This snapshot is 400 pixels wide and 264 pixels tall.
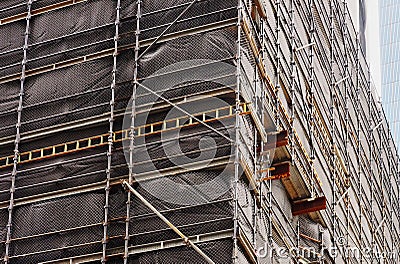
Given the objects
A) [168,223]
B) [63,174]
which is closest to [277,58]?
[63,174]

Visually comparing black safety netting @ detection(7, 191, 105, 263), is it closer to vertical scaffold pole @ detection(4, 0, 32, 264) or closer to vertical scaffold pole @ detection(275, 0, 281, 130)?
vertical scaffold pole @ detection(4, 0, 32, 264)

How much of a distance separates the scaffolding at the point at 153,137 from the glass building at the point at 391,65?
63.0 m

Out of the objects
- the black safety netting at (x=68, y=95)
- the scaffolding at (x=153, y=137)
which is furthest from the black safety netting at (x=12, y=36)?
the black safety netting at (x=68, y=95)

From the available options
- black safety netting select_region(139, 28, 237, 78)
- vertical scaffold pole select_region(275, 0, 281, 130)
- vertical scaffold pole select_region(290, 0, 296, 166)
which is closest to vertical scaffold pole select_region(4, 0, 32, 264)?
black safety netting select_region(139, 28, 237, 78)

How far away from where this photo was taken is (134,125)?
18.2 meters

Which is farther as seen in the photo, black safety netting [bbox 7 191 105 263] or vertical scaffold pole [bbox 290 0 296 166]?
vertical scaffold pole [bbox 290 0 296 166]

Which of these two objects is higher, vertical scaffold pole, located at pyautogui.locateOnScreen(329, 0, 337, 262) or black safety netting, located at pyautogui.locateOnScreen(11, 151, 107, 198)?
vertical scaffold pole, located at pyautogui.locateOnScreen(329, 0, 337, 262)

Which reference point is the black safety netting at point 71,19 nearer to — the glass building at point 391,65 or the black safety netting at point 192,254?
the black safety netting at point 192,254

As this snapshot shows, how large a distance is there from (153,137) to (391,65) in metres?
68.8

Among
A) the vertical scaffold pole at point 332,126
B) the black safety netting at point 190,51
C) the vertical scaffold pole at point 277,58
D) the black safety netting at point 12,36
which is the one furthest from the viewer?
the vertical scaffold pole at point 332,126

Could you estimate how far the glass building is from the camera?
84.1 meters

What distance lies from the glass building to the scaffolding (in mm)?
63012

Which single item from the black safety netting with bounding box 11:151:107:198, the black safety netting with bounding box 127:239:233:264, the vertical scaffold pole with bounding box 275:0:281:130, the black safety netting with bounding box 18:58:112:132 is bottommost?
the black safety netting with bounding box 127:239:233:264

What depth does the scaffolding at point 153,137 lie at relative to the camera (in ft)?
56.9
